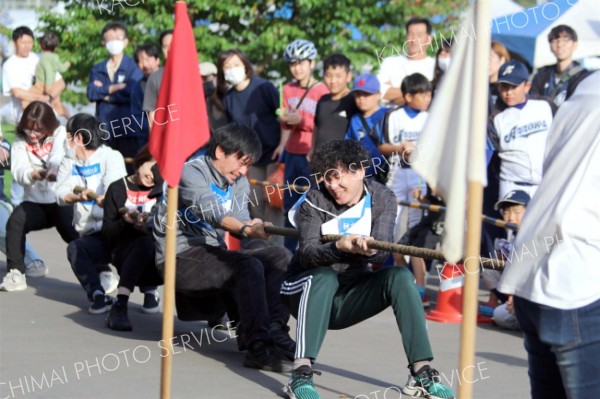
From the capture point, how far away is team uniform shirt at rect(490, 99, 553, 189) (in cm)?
948

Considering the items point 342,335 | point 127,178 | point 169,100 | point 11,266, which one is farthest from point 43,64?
point 169,100

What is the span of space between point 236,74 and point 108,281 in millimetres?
2779

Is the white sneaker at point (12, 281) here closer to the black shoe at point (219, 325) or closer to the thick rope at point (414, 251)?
the black shoe at point (219, 325)

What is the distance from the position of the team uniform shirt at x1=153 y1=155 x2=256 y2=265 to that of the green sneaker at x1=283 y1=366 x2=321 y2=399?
1331 millimetres

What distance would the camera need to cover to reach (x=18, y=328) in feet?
27.3

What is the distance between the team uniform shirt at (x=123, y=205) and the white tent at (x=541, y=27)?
19.2ft

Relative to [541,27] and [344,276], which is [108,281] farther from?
[541,27]

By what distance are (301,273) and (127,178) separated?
2.61 m

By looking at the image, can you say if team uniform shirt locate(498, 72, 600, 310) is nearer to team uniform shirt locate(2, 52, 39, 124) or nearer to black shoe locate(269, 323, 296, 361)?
black shoe locate(269, 323, 296, 361)

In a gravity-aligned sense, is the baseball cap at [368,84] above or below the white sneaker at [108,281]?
above

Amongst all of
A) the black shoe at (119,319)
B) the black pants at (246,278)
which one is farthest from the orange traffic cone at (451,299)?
the black shoe at (119,319)

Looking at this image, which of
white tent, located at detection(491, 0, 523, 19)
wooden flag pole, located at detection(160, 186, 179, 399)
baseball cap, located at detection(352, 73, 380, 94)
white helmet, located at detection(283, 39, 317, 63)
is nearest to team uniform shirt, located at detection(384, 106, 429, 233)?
baseball cap, located at detection(352, 73, 380, 94)

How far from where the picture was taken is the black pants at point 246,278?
709 centimetres

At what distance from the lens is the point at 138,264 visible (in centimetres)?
833
